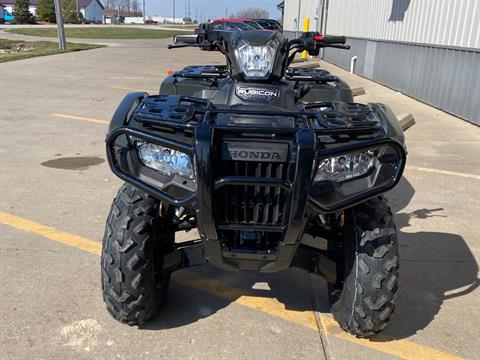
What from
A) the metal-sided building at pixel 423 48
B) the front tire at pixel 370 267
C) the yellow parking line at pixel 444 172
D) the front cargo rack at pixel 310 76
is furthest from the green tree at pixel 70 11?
the front tire at pixel 370 267

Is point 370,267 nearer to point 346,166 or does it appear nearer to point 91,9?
point 346,166

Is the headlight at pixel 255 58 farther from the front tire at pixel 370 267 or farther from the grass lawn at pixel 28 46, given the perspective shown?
the grass lawn at pixel 28 46

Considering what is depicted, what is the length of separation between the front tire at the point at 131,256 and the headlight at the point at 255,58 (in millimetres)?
908

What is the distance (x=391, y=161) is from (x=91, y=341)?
187 cm

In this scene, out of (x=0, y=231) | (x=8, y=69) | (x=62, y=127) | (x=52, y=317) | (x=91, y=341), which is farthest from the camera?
(x=8, y=69)

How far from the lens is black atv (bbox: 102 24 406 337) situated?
2262mm

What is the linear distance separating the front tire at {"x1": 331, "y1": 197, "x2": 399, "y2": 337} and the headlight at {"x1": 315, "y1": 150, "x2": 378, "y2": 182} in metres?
0.32

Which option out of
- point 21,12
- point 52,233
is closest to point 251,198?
point 52,233

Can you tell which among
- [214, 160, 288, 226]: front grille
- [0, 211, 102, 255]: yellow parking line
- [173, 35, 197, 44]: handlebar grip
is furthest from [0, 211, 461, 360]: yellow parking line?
[173, 35, 197, 44]: handlebar grip

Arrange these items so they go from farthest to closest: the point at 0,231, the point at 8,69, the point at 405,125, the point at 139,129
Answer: the point at 8,69 → the point at 405,125 → the point at 0,231 → the point at 139,129

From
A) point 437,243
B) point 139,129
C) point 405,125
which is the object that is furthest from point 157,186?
point 405,125

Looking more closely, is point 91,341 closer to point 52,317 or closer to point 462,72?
point 52,317

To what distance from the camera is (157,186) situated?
2.41 m

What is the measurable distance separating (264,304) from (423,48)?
10210 millimetres
